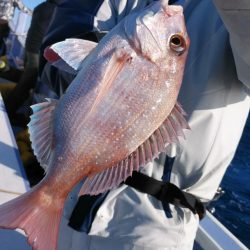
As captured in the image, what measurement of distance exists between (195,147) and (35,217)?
0.75 m

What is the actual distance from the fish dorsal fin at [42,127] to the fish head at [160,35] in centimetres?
30

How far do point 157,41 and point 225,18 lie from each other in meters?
0.20

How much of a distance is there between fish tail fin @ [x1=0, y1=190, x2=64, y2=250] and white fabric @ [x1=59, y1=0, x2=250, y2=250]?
572mm

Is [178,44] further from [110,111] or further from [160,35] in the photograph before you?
[110,111]

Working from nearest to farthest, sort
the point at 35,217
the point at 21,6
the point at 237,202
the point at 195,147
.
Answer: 1. the point at 35,217
2. the point at 195,147
3. the point at 237,202
4. the point at 21,6

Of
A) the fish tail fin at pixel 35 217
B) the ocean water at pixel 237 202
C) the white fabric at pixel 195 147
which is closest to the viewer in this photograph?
the fish tail fin at pixel 35 217

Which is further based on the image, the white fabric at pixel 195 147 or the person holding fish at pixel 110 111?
the white fabric at pixel 195 147

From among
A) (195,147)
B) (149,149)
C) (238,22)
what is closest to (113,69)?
(149,149)

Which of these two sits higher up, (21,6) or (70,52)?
(70,52)

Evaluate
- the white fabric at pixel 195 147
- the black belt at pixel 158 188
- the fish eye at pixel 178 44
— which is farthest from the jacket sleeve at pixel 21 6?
the fish eye at pixel 178 44

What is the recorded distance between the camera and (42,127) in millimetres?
1257

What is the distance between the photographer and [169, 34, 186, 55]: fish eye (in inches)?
48.1

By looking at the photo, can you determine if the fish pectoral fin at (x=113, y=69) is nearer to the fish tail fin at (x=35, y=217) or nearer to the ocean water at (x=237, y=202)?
the fish tail fin at (x=35, y=217)

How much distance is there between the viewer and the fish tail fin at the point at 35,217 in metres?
1.13
